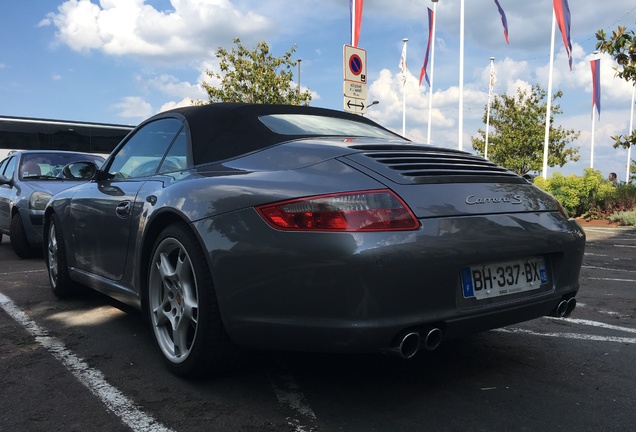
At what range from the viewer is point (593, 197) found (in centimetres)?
1664

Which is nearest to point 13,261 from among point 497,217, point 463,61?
point 497,217

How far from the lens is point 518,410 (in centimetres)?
250

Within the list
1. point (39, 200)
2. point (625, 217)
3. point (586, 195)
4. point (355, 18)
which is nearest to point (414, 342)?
point (39, 200)

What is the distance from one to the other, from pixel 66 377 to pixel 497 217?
2274 mm

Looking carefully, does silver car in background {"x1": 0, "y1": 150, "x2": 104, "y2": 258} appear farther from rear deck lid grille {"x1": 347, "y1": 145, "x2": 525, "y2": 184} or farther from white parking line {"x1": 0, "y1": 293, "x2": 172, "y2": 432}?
rear deck lid grille {"x1": 347, "y1": 145, "x2": 525, "y2": 184}

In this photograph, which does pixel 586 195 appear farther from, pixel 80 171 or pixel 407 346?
pixel 407 346

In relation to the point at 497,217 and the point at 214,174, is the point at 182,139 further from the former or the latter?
the point at 497,217

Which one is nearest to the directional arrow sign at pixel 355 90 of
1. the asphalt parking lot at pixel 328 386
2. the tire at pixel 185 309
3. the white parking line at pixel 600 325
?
the white parking line at pixel 600 325

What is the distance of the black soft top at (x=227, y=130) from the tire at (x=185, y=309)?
1.69 feet

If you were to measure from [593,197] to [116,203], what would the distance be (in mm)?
15994

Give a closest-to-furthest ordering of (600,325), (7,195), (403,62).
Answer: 1. (600,325)
2. (7,195)
3. (403,62)

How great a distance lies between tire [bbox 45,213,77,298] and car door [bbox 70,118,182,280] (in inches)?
13.9

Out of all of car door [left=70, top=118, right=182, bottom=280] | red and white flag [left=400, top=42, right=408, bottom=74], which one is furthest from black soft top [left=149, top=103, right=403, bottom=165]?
red and white flag [left=400, top=42, right=408, bottom=74]

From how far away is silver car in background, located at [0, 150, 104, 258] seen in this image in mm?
7355
